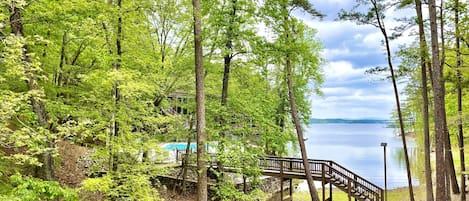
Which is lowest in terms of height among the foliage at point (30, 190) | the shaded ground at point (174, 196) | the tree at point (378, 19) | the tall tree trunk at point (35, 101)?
the shaded ground at point (174, 196)

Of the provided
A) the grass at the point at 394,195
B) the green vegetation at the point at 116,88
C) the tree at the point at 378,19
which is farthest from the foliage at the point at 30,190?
the grass at the point at 394,195

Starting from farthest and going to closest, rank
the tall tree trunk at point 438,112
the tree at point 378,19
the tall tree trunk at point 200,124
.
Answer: the tree at point 378,19, the tall tree trunk at point 200,124, the tall tree trunk at point 438,112

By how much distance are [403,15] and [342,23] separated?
2315 mm

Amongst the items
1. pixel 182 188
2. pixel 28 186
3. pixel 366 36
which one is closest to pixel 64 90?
pixel 28 186

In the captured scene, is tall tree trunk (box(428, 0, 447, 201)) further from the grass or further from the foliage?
the grass

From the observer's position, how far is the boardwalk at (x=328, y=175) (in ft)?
44.7

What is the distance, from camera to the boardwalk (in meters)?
13.6

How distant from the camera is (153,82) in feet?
30.6

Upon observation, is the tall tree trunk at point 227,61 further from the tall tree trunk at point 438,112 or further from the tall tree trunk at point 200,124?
the tall tree trunk at point 438,112

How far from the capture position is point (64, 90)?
8477 millimetres

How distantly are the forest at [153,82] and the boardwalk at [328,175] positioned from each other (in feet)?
4.03

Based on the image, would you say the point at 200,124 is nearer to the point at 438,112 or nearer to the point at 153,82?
the point at 153,82

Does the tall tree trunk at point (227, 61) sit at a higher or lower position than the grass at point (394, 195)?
higher

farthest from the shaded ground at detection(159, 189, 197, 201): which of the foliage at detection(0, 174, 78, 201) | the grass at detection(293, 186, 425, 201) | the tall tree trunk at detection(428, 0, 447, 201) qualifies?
the tall tree trunk at detection(428, 0, 447, 201)
